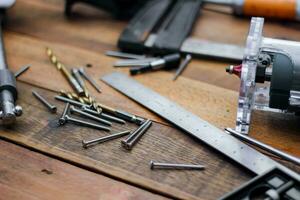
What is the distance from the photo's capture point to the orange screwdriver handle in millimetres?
1264

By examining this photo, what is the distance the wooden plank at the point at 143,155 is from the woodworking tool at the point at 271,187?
5 cm

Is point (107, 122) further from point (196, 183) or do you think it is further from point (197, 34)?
point (197, 34)

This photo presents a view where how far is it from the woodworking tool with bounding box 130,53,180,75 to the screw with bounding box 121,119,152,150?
0.19m

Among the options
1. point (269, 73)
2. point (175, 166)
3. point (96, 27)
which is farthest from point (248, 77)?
point (96, 27)

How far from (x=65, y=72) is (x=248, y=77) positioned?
0.44 m

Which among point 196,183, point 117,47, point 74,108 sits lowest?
point 196,183

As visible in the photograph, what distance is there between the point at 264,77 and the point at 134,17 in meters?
0.52

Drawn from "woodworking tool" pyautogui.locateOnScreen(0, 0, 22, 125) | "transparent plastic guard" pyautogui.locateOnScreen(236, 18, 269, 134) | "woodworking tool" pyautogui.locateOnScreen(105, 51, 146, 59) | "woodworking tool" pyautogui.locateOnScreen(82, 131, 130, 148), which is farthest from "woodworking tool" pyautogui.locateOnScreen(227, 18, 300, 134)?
"woodworking tool" pyautogui.locateOnScreen(0, 0, 22, 125)

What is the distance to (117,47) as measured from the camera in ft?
4.05

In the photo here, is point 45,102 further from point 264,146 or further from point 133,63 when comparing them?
point 264,146

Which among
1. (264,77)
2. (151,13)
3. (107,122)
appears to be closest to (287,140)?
(264,77)

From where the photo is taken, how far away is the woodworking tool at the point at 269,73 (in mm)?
882

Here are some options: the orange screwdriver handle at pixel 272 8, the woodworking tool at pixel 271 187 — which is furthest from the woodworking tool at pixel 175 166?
the orange screwdriver handle at pixel 272 8

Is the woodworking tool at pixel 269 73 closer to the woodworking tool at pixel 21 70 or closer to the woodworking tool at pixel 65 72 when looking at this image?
the woodworking tool at pixel 65 72
